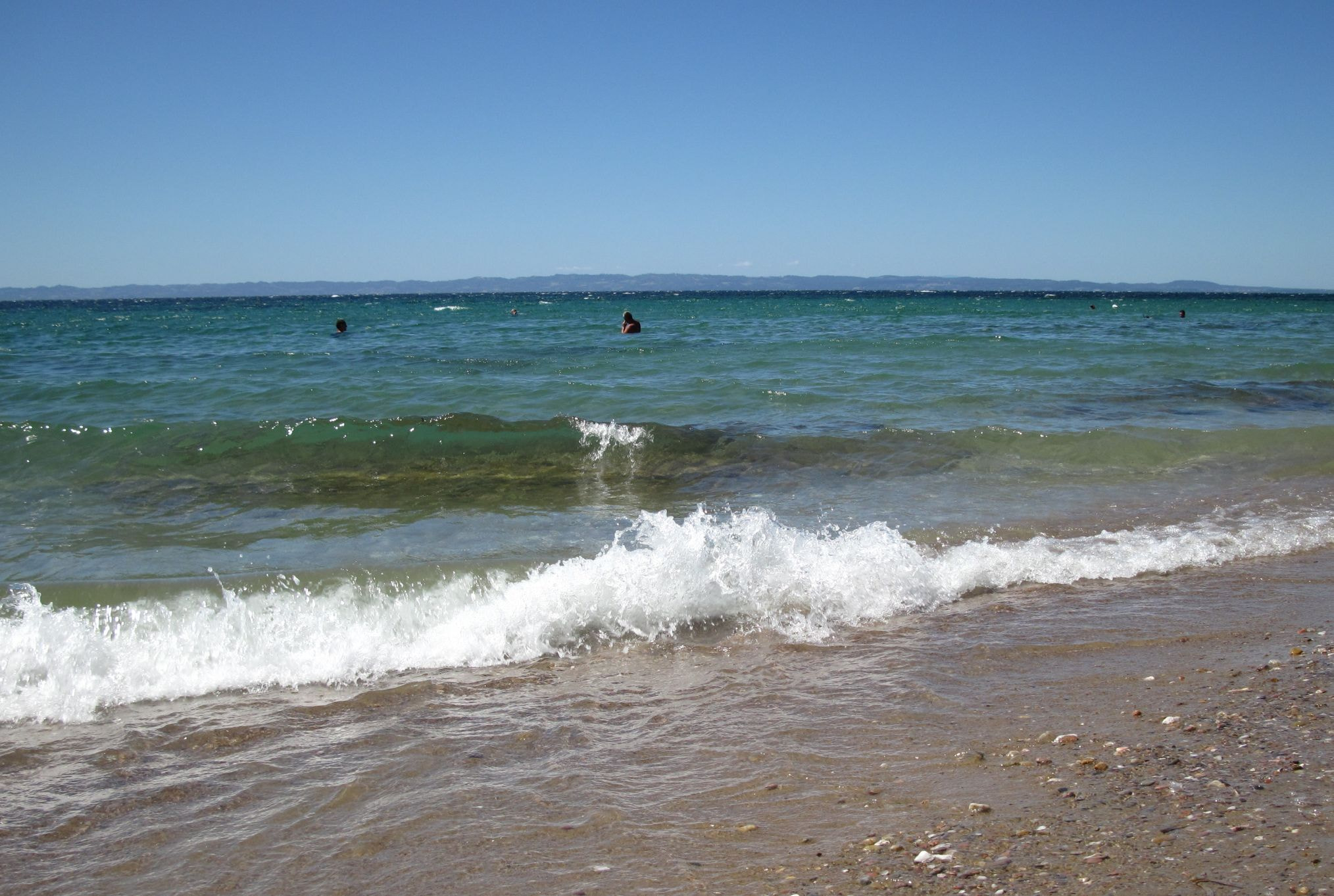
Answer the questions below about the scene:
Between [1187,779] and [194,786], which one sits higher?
[1187,779]

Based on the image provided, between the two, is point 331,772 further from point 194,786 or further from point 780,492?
point 780,492

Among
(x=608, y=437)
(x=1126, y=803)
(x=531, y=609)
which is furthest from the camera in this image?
(x=608, y=437)

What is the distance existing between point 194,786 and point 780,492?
5890 millimetres

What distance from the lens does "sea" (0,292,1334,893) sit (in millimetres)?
3010

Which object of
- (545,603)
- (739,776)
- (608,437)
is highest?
(608,437)

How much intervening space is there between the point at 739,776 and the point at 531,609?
2053 mm

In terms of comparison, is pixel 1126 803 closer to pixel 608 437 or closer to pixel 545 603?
pixel 545 603

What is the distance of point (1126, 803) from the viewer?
283cm

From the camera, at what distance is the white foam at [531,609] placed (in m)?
4.41

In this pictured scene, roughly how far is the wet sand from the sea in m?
0.02

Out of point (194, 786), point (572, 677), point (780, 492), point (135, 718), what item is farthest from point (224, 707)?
point (780, 492)

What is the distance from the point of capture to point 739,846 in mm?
2742

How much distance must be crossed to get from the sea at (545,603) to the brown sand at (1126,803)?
0.93ft

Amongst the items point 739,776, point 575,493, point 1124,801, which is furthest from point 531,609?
point 575,493
